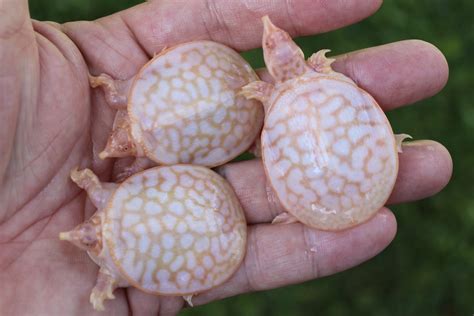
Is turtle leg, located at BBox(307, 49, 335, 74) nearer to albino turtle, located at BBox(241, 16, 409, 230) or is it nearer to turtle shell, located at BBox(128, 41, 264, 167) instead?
albino turtle, located at BBox(241, 16, 409, 230)

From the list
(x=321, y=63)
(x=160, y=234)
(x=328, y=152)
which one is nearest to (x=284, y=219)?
(x=328, y=152)

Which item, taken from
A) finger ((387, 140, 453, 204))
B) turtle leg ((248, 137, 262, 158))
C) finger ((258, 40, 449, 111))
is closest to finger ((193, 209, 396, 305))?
finger ((387, 140, 453, 204))

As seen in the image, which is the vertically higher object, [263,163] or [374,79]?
[374,79]

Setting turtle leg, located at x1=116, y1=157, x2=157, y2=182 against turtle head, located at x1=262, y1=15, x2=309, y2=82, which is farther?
turtle leg, located at x1=116, y1=157, x2=157, y2=182

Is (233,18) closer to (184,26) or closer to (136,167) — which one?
(184,26)

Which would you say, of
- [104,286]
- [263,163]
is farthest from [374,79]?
[104,286]

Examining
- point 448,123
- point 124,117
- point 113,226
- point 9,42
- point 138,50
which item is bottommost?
point 448,123

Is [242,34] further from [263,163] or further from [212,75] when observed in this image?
[263,163]
